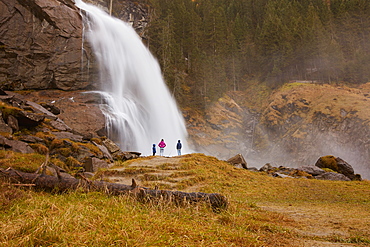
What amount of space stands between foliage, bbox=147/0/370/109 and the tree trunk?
38147mm

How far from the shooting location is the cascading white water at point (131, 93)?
27.5 m

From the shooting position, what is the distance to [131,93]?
116 ft

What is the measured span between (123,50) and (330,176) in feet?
106

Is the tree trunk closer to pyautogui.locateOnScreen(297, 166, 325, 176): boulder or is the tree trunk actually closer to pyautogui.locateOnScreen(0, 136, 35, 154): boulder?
pyautogui.locateOnScreen(0, 136, 35, 154): boulder

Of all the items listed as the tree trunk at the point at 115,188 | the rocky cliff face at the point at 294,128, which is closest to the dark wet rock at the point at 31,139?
the tree trunk at the point at 115,188

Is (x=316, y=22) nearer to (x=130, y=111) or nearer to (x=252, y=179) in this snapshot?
(x=130, y=111)

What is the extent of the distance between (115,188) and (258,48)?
6335 cm

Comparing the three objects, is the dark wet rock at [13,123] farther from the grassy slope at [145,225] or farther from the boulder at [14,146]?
the grassy slope at [145,225]

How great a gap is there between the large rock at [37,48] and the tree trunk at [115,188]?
2804cm

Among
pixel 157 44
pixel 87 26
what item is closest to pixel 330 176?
pixel 87 26

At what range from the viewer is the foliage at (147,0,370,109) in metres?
49.8

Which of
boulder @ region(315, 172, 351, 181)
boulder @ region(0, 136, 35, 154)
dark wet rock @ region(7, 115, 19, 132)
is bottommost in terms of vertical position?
boulder @ region(315, 172, 351, 181)

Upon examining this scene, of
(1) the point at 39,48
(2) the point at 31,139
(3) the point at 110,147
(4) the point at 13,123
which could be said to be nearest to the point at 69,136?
(3) the point at 110,147

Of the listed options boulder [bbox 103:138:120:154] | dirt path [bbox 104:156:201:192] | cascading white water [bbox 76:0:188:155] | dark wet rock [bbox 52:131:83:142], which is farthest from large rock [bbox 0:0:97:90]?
dirt path [bbox 104:156:201:192]
